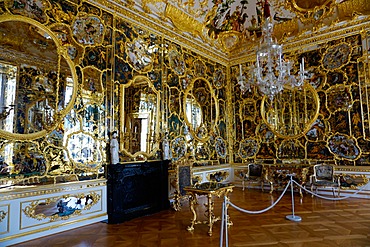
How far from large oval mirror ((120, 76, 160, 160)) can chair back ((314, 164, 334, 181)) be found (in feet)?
15.3

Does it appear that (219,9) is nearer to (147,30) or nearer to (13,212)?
(147,30)

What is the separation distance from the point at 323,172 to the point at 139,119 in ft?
17.7

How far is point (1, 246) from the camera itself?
12.3 ft

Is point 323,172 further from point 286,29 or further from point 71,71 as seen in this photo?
point 71,71

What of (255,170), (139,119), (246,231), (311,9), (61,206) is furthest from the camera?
(255,170)

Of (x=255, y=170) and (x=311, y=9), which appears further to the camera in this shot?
(x=255, y=170)

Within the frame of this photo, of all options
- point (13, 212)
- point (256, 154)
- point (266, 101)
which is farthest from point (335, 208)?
point (13, 212)

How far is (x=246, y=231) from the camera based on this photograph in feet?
14.1

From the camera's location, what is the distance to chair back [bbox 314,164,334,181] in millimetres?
6997

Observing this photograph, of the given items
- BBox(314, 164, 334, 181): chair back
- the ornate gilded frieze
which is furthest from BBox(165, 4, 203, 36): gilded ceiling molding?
Answer: BBox(314, 164, 334, 181): chair back

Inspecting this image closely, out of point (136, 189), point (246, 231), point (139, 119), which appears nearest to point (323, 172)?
point (246, 231)

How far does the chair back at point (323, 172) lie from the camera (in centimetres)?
700

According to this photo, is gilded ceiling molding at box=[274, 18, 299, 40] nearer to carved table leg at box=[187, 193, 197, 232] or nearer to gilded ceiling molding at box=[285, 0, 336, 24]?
gilded ceiling molding at box=[285, 0, 336, 24]

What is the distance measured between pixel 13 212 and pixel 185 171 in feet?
12.0
